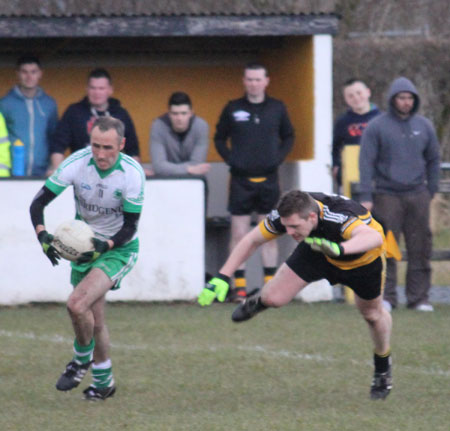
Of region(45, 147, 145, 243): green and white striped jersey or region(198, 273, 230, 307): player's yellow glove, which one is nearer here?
region(198, 273, 230, 307): player's yellow glove

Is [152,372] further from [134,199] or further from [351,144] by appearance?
[351,144]

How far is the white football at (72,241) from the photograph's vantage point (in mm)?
7160

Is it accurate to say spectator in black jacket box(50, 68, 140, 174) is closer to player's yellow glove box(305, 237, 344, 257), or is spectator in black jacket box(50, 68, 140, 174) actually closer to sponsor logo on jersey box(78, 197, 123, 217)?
sponsor logo on jersey box(78, 197, 123, 217)

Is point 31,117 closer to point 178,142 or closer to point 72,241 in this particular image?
point 178,142

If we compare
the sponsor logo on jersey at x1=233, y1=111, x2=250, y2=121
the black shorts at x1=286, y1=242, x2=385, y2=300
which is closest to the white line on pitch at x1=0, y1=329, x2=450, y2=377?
the black shorts at x1=286, y1=242, x2=385, y2=300

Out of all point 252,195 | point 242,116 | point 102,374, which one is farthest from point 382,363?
point 242,116

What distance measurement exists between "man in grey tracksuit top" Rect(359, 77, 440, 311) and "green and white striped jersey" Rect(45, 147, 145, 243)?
4.18 metres

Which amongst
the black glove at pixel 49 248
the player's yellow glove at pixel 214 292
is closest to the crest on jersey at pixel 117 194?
the black glove at pixel 49 248

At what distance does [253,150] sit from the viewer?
11.8 metres

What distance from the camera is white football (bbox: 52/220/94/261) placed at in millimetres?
7160

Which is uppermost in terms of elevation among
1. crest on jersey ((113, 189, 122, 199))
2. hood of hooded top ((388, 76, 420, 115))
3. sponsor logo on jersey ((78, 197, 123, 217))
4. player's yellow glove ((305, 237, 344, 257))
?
hood of hooded top ((388, 76, 420, 115))

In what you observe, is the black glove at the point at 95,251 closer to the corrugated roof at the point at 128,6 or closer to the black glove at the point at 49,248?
the black glove at the point at 49,248

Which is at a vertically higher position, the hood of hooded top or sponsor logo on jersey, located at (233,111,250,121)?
the hood of hooded top

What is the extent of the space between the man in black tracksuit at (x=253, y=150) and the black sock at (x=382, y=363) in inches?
173
